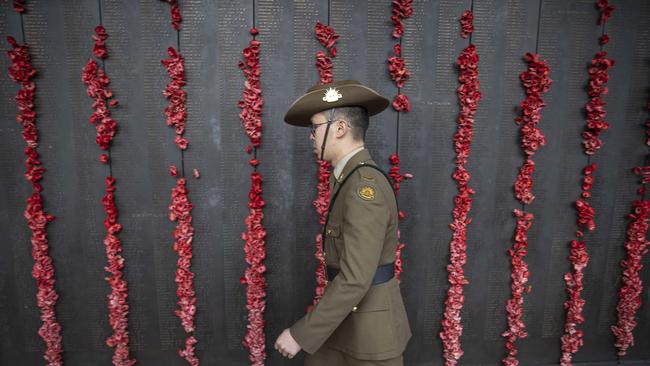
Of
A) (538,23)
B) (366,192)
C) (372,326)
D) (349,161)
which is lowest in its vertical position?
(372,326)

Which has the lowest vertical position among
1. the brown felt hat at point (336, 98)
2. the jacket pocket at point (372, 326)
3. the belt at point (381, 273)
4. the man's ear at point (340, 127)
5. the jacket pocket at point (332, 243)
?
the jacket pocket at point (372, 326)

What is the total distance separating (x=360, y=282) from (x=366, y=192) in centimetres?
36

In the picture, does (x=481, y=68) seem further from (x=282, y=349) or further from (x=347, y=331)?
(x=282, y=349)

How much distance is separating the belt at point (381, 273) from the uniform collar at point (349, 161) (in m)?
0.42

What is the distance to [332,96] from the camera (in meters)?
1.66

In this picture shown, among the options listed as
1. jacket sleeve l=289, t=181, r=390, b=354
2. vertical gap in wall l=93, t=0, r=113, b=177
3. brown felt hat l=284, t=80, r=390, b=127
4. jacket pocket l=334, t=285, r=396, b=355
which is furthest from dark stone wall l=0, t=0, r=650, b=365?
jacket sleeve l=289, t=181, r=390, b=354

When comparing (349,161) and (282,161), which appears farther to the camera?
(282,161)

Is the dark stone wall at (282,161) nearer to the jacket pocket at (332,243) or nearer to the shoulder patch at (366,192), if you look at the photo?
the jacket pocket at (332,243)

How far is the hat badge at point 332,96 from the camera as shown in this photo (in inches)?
65.1

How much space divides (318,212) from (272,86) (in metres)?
0.94

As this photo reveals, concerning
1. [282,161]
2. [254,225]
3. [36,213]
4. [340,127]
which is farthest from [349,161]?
[36,213]

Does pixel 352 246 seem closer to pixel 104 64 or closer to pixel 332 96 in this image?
pixel 332 96

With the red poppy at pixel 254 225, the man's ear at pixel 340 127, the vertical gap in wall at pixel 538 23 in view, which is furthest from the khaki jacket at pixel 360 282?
the vertical gap in wall at pixel 538 23

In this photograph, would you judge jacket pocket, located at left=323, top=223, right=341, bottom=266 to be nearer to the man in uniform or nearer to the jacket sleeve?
the man in uniform
